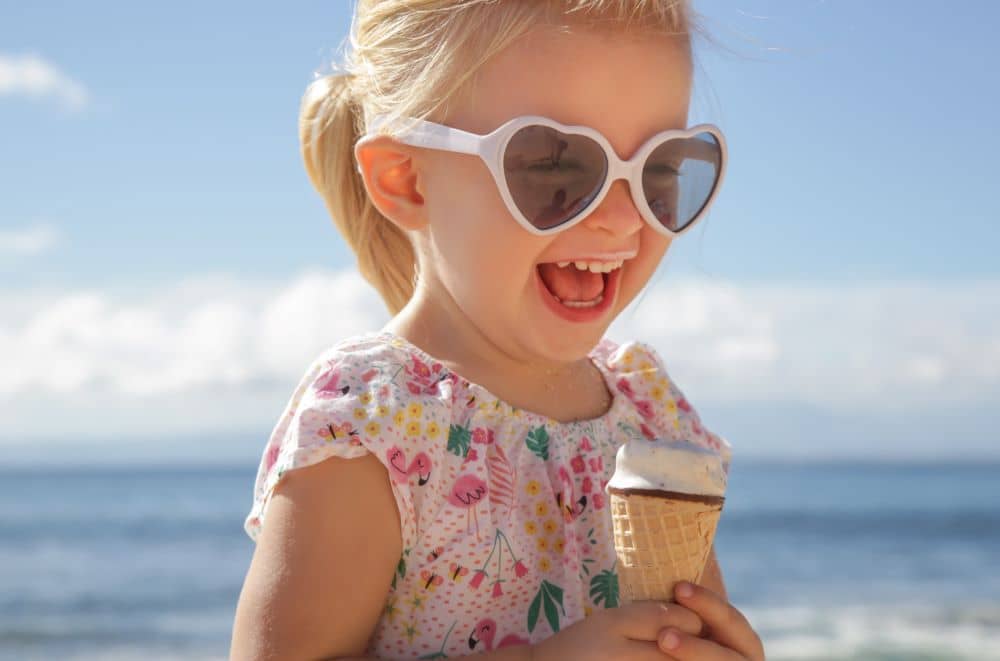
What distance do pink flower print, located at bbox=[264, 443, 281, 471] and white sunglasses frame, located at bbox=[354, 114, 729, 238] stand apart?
67 cm

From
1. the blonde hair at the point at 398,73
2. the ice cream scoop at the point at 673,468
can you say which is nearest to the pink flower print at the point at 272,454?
the blonde hair at the point at 398,73

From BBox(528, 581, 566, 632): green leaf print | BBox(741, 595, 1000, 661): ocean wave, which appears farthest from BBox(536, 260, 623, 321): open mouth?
BBox(741, 595, 1000, 661): ocean wave

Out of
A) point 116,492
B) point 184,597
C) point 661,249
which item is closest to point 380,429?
point 661,249

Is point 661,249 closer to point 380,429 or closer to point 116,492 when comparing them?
point 380,429

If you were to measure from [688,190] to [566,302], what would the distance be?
1.23ft

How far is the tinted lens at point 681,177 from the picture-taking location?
229 cm

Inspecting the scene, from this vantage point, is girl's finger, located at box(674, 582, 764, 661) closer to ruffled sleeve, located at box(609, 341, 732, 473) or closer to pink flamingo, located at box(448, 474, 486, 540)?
pink flamingo, located at box(448, 474, 486, 540)

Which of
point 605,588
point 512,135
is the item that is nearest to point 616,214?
point 512,135

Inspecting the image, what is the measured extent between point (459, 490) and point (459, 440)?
11 centimetres

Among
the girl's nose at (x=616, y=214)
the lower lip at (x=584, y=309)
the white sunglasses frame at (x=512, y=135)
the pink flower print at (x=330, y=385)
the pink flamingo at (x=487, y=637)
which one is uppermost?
the white sunglasses frame at (x=512, y=135)

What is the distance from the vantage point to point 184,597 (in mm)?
15789

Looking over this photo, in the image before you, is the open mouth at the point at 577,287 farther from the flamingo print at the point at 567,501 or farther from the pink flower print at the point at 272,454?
the pink flower print at the point at 272,454

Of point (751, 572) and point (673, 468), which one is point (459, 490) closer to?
point (673, 468)

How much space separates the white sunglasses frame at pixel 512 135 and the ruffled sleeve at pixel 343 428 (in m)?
0.44
